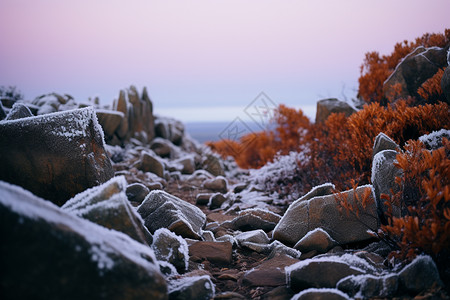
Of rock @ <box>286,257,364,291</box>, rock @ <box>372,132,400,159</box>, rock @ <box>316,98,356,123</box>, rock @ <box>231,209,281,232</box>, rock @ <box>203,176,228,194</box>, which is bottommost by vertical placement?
rock @ <box>203,176,228,194</box>

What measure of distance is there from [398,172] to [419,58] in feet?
14.7

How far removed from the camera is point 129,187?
5.66 meters

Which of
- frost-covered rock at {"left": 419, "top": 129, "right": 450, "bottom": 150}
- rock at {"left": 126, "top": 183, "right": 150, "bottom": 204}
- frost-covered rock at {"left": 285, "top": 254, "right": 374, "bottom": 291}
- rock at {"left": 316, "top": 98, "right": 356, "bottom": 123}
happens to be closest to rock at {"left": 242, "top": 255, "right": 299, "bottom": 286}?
Answer: frost-covered rock at {"left": 285, "top": 254, "right": 374, "bottom": 291}

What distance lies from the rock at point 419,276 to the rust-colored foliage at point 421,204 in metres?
0.11

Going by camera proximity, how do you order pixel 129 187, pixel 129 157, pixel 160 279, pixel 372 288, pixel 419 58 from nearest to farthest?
pixel 160 279 → pixel 372 288 → pixel 129 187 → pixel 419 58 → pixel 129 157

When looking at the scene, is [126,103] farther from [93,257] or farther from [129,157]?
[93,257]

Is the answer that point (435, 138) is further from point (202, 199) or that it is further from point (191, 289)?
point (202, 199)

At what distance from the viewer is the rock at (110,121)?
10.5m

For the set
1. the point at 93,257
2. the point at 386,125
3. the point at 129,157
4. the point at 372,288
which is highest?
the point at 386,125

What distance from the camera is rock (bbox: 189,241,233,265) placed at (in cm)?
339

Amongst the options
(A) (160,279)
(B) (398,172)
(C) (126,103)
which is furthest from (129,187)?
(C) (126,103)

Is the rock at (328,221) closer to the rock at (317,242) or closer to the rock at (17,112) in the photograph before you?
the rock at (317,242)

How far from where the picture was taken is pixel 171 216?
150 inches

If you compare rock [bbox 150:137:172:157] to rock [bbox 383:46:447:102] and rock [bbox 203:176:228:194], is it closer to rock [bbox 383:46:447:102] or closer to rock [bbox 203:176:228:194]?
rock [bbox 203:176:228:194]
